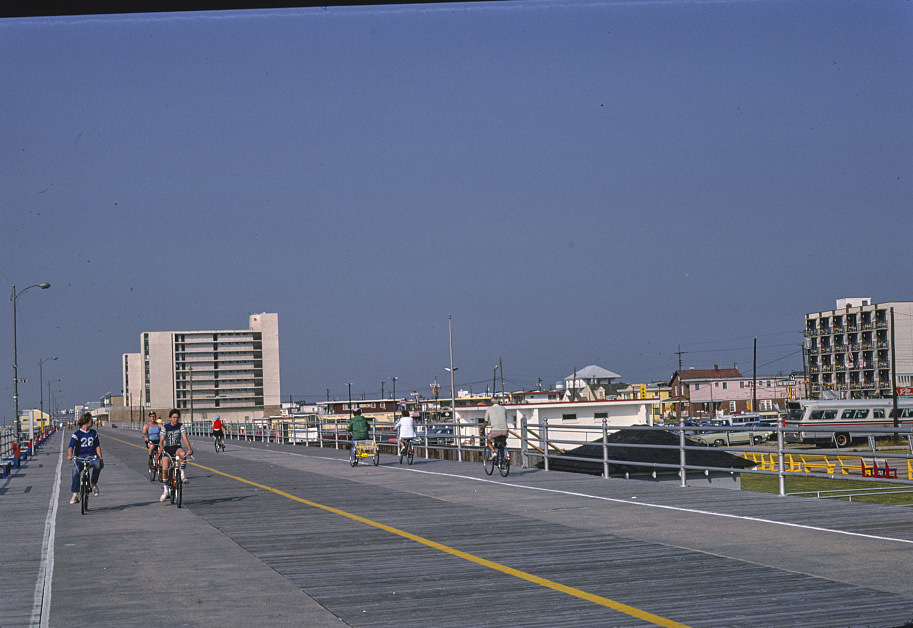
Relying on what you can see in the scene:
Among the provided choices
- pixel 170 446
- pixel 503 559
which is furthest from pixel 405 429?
pixel 503 559

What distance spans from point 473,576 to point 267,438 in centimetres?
5205

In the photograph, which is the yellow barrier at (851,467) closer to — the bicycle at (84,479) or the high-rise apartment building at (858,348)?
the bicycle at (84,479)

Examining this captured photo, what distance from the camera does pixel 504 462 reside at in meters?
24.5

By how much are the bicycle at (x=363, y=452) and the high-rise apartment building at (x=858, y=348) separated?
291 ft

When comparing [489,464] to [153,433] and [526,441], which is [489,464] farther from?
[153,433]

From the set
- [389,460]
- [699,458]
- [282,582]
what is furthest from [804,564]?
[389,460]

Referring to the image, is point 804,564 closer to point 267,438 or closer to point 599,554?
point 599,554

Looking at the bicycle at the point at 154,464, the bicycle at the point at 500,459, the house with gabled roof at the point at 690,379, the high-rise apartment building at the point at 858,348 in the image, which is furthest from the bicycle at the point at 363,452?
the house with gabled roof at the point at 690,379

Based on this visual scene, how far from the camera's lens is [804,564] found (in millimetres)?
10523

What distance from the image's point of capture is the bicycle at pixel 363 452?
103 ft

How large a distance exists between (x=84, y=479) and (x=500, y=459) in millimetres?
9799

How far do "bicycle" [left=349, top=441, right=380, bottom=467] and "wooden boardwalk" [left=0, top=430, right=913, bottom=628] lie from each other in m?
10.9

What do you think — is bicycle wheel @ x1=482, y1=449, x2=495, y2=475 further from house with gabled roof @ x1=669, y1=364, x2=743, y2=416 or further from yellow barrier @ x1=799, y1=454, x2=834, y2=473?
house with gabled roof @ x1=669, y1=364, x2=743, y2=416

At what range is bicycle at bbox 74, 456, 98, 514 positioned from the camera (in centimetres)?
1886
